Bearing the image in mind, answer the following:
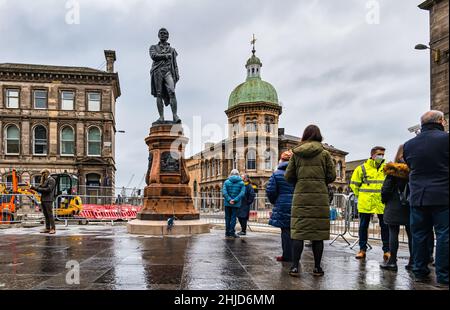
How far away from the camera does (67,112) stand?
3862cm

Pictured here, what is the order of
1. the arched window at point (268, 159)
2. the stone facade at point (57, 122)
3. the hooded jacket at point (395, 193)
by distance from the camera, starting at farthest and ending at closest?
the arched window at point (268, 159) → the stone facade at point (57, 122) → the hooded jacket at point (395, 193)

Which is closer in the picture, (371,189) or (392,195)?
(392,195)

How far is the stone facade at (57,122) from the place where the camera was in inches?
1480

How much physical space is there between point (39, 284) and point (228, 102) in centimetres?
5584

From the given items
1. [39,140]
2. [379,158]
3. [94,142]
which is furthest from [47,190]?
[39,140]

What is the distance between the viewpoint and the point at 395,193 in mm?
5727

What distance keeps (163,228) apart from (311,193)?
19.3 feet

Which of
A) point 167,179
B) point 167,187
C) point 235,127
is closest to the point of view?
point 167,187

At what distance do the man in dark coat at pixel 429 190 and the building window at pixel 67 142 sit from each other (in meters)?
37.8

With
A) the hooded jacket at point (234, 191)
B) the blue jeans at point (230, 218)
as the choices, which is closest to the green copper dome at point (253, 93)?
the blue jeans at point (230, 218)

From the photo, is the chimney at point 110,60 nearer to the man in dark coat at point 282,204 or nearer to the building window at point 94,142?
the building window at point 94,142

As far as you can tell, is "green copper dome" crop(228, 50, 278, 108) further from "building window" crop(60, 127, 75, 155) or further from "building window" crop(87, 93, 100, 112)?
"building window" crop(60, 127, 75, 155)

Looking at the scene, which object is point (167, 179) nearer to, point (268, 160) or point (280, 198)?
point (280, 198)

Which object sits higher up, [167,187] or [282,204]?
[167,187]
